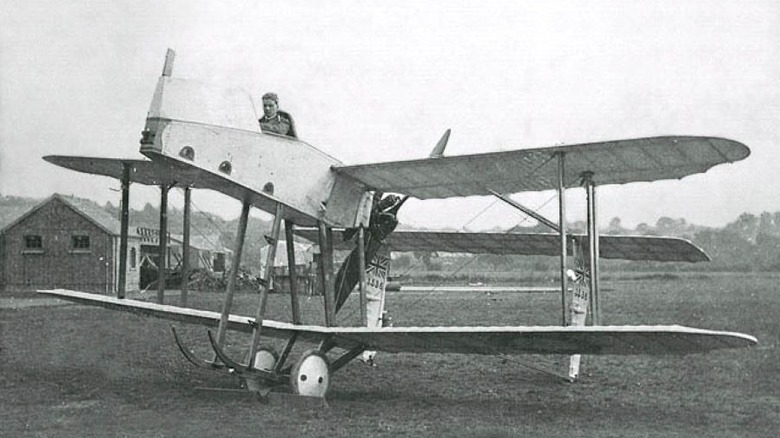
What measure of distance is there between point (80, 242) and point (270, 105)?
25888 mm

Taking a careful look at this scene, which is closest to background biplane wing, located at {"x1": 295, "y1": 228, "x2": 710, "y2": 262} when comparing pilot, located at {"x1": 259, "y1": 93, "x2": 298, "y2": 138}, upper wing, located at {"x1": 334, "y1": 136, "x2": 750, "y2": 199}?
upper wing, located at {"x1": 334, "y1": 136, "x2": 750, "y2": 199}

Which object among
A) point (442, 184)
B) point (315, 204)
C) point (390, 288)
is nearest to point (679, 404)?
point (442, 184)

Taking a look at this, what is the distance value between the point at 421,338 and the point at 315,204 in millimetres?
1970

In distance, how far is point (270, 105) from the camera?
8609 millimetres

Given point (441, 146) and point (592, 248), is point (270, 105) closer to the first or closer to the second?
point (441, 146)

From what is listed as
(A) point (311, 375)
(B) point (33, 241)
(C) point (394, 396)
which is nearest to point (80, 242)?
(B) point (33, 241)

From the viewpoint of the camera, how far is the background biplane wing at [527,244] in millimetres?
10617

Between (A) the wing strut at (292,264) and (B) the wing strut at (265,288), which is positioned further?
(A) the wing strut at (292,264)

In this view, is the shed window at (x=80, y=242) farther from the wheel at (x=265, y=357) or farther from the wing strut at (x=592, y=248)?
the wing strut at (x=592, y=248)

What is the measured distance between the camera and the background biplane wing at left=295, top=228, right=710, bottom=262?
418 inches

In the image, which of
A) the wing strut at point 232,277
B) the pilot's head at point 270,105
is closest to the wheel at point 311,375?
the wing strut at point 232,277

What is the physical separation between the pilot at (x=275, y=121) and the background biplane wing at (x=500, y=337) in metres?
2.29

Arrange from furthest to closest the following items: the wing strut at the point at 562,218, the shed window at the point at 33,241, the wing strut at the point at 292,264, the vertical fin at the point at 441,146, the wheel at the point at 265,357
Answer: the shed window at the point at 33,241 → the wheel at the point at 265,357 → the vertical fin at the point at 441,146 → the wing strut at the point at 292,264 → the wing strut at the point at 562,218

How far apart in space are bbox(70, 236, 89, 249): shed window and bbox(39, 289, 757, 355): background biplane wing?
23569 millimetres
